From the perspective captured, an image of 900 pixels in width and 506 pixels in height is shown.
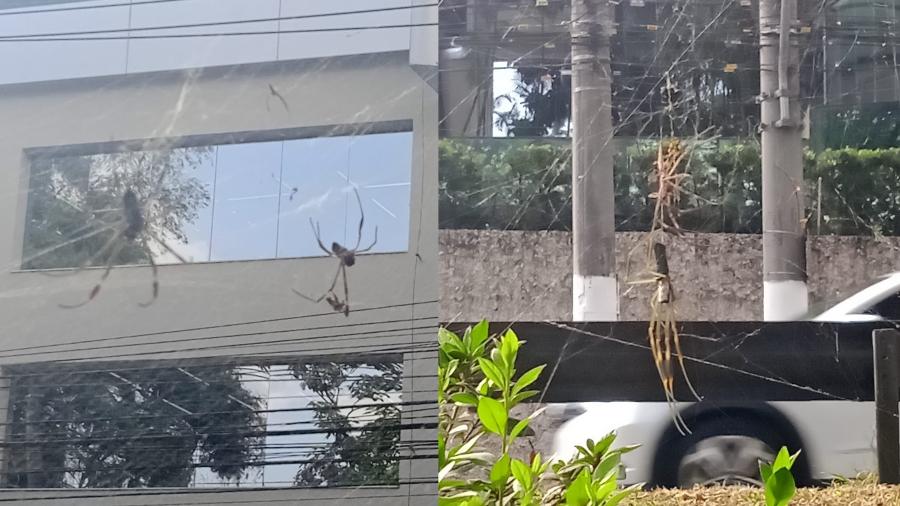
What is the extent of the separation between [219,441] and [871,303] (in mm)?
1162

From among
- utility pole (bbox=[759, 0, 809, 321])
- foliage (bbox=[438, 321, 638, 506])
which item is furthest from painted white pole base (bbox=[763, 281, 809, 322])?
foliage (bbox=[438, 321, 638, 506])

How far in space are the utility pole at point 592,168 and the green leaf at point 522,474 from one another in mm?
277

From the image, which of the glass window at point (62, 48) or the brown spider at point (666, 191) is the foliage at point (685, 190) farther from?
the glass window at point (62, 48)

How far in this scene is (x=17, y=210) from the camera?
1.33 metres

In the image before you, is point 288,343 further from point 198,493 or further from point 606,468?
point 606,468

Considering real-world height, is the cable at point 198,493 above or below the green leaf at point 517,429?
below

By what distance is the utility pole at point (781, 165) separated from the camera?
136 centimetres

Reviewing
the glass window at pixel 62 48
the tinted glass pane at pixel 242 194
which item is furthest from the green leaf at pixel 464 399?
the glass window at pixel 62 48

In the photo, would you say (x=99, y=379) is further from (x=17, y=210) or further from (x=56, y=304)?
(x=17, y=210)

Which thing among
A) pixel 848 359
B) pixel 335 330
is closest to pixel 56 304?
pixel 335 330

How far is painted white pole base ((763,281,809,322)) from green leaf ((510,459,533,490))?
51 cm

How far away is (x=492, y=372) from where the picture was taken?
1.29 meters

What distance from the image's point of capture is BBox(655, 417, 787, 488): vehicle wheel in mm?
1362

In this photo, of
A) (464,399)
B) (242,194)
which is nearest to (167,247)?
(242,194)
